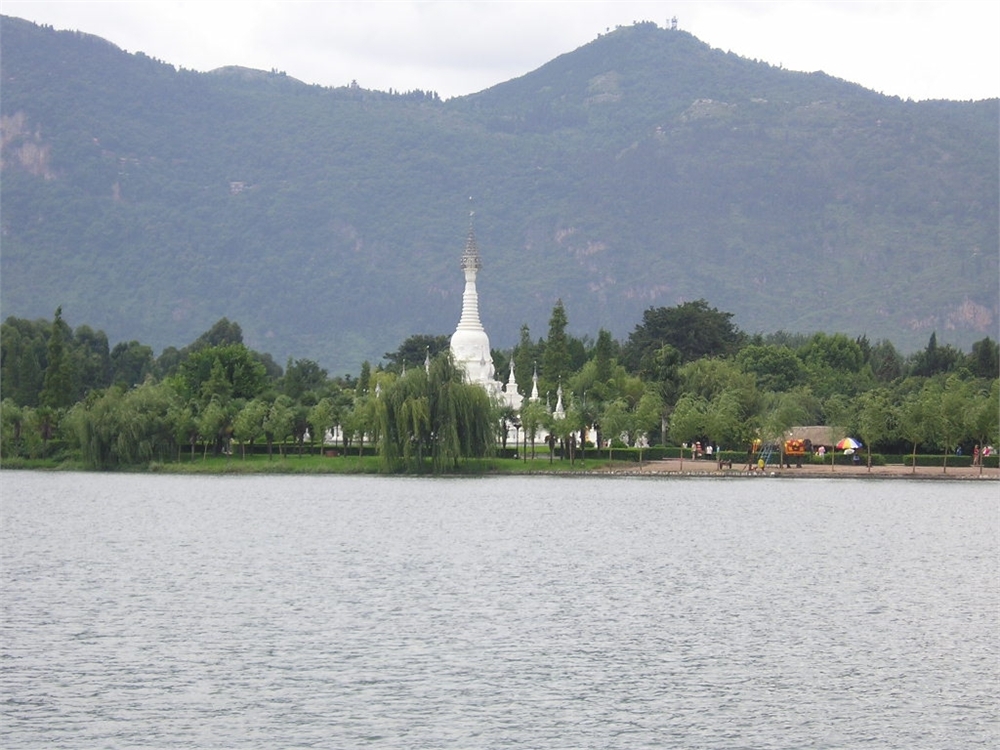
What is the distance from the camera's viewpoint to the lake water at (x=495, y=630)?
2212 cm

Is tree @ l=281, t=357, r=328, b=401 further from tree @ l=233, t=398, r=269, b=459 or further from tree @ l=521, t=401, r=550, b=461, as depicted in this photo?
tree @ l=521, t=401, r=550, b=461

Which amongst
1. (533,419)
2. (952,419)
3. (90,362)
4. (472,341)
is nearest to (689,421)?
(533,419)

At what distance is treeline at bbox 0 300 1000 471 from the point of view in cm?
7106

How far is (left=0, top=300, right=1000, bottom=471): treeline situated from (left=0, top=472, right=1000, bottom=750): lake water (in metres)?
20.0

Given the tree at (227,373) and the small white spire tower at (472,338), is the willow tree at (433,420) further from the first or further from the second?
the small white spire tower at (472,338)

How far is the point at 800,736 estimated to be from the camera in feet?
71.1

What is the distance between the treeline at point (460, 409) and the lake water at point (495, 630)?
19981 mm

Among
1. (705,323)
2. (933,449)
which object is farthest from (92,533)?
(705,323)

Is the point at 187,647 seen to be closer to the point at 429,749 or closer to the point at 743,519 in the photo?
the point at 429,749

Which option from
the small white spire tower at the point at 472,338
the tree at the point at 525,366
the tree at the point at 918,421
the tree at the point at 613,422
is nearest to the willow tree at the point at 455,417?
the tree at the point at 613,422

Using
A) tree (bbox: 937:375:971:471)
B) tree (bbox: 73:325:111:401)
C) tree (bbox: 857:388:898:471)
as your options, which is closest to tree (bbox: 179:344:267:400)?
tree (bbox: 73:325:111:401)

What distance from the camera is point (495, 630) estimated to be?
28.7 meters

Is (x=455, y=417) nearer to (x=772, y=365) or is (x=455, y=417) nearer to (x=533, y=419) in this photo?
(x=533, y=419)

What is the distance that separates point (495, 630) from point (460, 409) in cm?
4122
